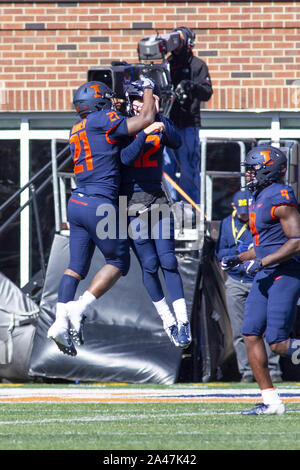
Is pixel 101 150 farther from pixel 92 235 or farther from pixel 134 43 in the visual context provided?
pixel 134 43

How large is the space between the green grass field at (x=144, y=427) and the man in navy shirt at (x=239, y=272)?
9.66 feet

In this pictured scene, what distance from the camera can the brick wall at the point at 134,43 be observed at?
13.5m

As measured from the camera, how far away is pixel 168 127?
8062 mm

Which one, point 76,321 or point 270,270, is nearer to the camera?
point 270,270

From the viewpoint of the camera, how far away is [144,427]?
648 centimetres

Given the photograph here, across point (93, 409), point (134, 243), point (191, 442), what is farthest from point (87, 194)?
point (191, 442)

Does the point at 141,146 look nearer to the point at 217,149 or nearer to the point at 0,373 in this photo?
the point at 0,373

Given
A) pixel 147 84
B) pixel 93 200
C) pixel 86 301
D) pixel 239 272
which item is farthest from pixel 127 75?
pixel 239 272

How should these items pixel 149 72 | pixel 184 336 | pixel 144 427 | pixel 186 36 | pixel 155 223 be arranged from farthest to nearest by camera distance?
pixel 186 36 → pixel 149 72 → pixel 155 223 → pixel 184 336 → pixel 144 427

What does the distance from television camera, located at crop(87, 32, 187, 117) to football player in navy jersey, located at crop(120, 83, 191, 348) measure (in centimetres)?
98

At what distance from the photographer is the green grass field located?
5.57 metres

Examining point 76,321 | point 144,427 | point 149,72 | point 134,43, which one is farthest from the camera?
point 134,43

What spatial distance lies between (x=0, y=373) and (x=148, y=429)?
5228 mm

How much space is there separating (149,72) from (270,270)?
3.09 metres
